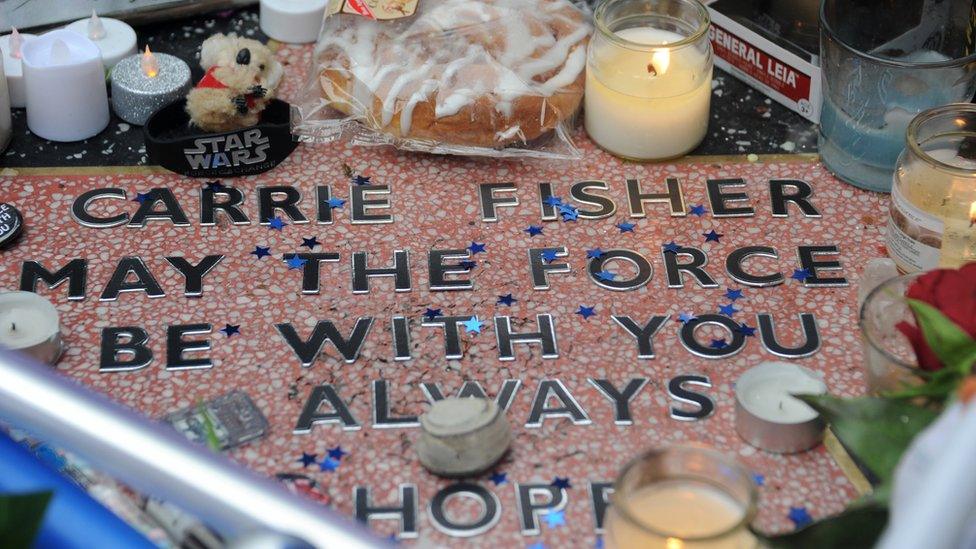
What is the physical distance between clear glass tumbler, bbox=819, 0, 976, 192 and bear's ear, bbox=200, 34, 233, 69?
0.49m

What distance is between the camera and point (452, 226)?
99 cm

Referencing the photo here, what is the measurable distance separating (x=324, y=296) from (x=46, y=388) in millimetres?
424

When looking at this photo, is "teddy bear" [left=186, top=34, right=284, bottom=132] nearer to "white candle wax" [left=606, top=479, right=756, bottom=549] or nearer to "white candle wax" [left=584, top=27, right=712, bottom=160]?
"white candle wax" [left=584, top=27, right=712, bottom=160]

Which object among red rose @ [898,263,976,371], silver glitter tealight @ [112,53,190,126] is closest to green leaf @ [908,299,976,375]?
red rose @ [898,263,976,371]

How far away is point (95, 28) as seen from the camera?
113cm

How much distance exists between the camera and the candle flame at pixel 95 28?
44.4 inches

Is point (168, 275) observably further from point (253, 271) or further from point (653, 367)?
point (653, 367)

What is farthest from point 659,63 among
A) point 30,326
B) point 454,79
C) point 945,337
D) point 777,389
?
point 30,326

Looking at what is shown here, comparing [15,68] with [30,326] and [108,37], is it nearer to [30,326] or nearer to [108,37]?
[108,37]

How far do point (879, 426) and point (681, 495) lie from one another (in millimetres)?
114

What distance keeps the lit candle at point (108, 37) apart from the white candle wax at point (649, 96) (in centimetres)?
42

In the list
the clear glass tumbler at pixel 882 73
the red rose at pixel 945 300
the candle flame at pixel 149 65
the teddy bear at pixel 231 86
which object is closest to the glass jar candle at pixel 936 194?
the clear glass tumbler at pixel 882 73

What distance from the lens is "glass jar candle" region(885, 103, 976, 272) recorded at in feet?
2.83

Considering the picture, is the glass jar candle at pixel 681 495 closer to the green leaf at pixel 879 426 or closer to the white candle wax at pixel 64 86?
the green leaf at pixel 879 426
